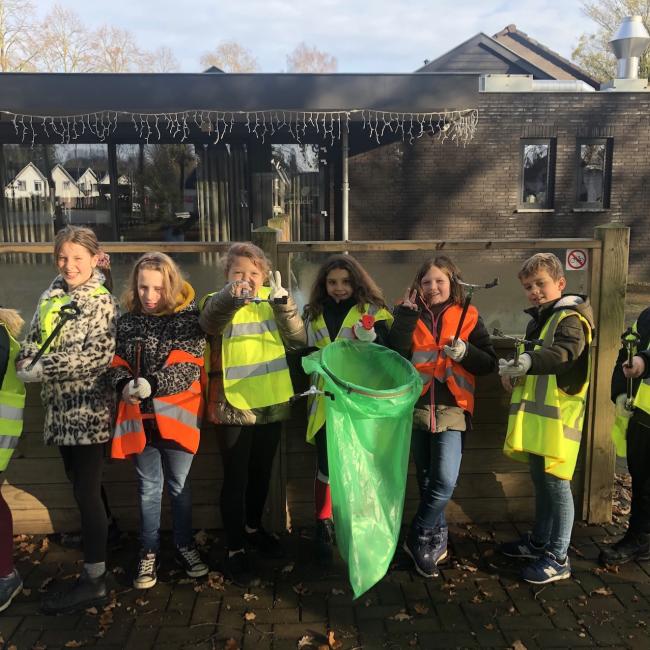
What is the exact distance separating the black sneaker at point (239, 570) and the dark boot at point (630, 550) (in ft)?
6.09

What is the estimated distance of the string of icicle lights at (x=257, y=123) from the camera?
10.2 m

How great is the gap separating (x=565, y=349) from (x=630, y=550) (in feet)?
4.08

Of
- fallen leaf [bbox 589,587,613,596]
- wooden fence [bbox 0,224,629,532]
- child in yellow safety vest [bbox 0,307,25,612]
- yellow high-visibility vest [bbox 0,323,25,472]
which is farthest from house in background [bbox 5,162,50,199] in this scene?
fallen leaf [bbox 589,587,613,596]

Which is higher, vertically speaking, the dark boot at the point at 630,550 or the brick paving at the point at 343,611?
the dark boot at the point at 630,550

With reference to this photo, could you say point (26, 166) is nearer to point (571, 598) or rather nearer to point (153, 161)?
point (153, 161)

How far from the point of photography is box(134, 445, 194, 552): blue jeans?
3.08 metres

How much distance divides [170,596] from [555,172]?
12295 millimetres

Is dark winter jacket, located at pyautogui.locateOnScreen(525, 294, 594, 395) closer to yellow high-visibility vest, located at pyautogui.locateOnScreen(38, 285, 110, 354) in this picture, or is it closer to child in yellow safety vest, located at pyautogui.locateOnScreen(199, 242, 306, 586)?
child in yellow safety vest, located at pyautogui.locateOnScreen(199, 242, 306, 586)

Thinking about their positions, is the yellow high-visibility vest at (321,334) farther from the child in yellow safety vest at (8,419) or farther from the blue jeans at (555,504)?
the child in yellow safety vest at (8,419)

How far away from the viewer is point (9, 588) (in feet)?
9.97

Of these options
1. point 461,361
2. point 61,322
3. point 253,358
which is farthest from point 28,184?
point 461,361

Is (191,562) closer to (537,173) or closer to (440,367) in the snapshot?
(440,367)

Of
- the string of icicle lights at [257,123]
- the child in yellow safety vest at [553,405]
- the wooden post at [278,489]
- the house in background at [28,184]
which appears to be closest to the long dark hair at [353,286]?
the wooden post at [278,489]

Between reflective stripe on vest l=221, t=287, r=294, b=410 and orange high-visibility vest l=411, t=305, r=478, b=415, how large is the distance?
0.72 metres
